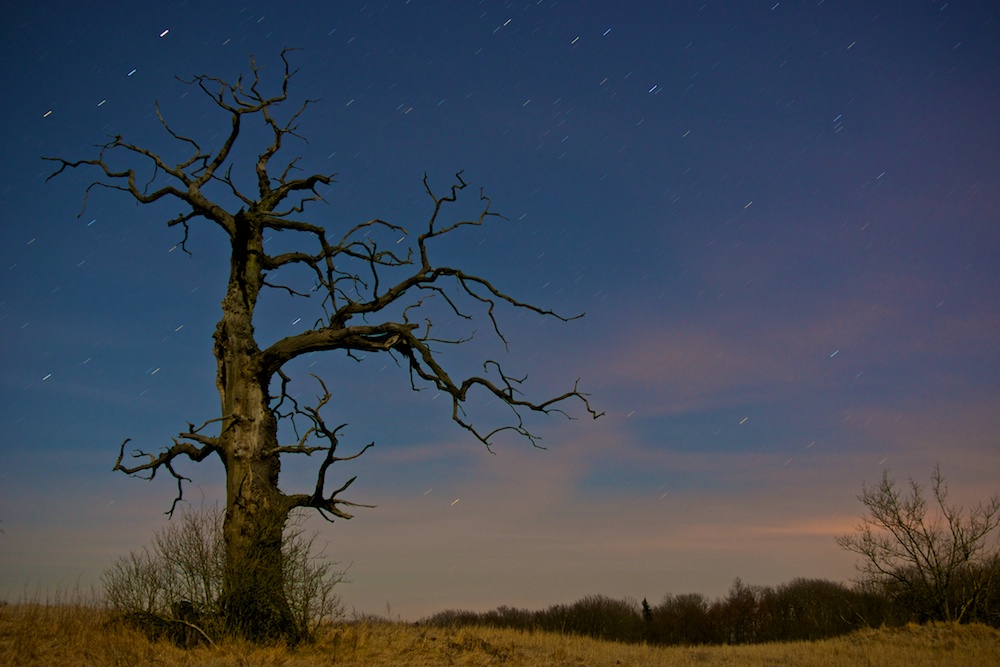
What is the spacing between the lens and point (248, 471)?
39.1ft

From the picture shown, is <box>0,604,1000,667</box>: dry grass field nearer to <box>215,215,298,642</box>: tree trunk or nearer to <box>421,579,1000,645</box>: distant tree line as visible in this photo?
<box>215,215,298,642</box>: tree trunk

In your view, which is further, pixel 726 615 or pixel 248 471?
pixel 726 615

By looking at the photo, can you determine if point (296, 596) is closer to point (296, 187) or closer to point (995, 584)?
point (296, 187)

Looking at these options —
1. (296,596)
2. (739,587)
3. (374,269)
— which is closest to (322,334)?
(374,269)

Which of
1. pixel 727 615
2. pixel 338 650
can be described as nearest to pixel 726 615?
pixel 727 615

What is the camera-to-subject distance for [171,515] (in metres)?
12.6

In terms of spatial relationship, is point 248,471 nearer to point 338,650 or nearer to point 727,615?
point 338,650

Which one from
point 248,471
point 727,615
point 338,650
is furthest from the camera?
point 727,615

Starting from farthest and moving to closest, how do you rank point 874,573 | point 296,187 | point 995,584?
point 874,573, point 995,584, point 296,187

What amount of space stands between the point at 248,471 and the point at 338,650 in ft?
10.8

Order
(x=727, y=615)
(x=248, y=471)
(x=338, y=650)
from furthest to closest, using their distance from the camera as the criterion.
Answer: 1. (x=727, y=615)
2. (x=248, y=471)
3. (x=338, y=650)

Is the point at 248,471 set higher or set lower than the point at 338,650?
higher

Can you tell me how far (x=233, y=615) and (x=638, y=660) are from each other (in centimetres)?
846

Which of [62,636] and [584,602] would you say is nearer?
[62,636]
